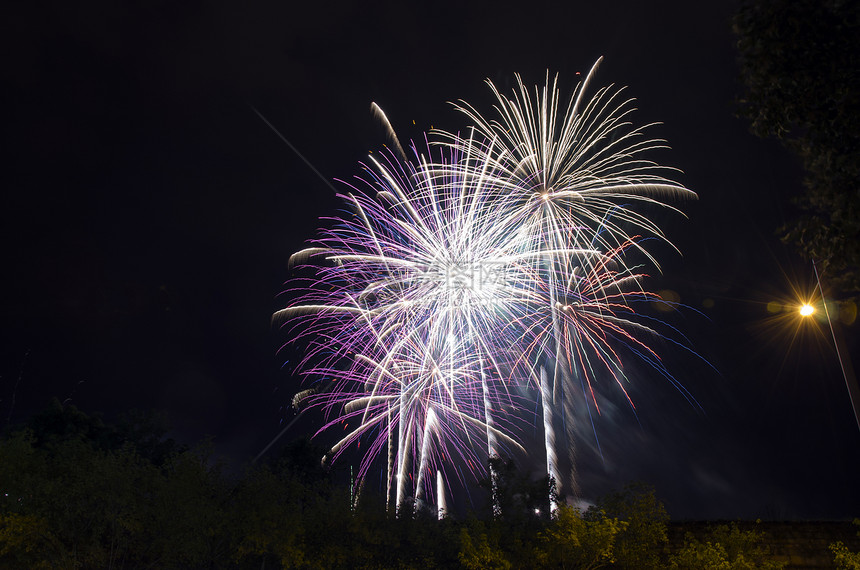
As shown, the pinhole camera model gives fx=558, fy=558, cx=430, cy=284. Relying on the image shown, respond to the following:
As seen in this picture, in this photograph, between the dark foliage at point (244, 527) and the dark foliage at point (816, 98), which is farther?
the dark foliage at point (244, 527)

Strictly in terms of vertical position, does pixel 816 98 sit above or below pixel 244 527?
above

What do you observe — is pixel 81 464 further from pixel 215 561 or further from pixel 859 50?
pixel 859 50

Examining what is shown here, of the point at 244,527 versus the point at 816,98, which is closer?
the point at 816,98

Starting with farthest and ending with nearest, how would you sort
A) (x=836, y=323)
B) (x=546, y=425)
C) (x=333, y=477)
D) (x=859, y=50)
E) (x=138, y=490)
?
1. (x=333, y=477)
2. (x=546, y=425)
3. (x=138, y=490)
4. (x=836, y=323)
5. (x=859, y=50)

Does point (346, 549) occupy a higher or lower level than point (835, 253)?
lower

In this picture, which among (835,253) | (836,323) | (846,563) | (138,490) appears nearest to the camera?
(835,253)

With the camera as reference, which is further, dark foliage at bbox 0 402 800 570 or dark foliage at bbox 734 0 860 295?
dark foliage at bbox 0 402 800 570

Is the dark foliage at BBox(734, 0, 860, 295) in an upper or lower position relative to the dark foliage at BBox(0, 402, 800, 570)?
upper

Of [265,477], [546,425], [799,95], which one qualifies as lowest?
[265,477]

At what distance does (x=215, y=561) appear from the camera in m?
18.6

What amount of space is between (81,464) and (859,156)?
75.8 feet

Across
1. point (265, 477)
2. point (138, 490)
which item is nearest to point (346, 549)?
point (265, 477)

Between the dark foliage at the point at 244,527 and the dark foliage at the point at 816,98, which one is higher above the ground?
the dark foliage at the point at 816,98

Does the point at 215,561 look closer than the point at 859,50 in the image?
No
